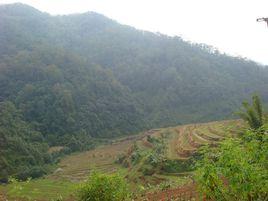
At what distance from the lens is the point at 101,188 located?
10.6m

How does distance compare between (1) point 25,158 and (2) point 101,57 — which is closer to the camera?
(1) point 25,158

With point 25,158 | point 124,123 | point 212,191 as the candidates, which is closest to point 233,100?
point 124,123

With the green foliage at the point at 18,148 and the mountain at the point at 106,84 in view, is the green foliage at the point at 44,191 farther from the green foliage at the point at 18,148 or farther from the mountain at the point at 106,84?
the mountain at the point at 106,84

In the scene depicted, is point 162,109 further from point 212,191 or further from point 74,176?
point 212,191

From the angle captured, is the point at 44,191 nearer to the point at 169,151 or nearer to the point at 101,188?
the point at 169,151

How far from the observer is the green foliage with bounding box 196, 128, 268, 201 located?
6262 millimetres

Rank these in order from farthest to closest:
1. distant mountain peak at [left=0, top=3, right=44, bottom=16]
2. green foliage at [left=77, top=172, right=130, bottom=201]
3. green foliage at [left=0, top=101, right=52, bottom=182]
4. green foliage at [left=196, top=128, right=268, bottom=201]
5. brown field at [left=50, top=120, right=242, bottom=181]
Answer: distant mountain peak at [left=0, top=3, right=44, bottom=16], green foliage at [left=0, top=101, right=52, bottom=182], brown field at [left=50, top=120, right=242, bottom=181], green foliage at [left=77, top=172, right=130, bottom=201], green foliage at [left=196, top=128, right=268, bottom=201]

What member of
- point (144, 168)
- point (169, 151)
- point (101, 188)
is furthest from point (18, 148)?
point (101, 188)

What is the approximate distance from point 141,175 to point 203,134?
918cm

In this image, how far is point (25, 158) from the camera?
155ft

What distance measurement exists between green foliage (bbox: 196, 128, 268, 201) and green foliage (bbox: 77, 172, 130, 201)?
12.6 ft

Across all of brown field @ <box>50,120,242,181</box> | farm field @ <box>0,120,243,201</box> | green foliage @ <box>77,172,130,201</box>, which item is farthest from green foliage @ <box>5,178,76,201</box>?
green foliage @ <box>77,172,130,201</box>

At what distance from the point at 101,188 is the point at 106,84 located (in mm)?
75605

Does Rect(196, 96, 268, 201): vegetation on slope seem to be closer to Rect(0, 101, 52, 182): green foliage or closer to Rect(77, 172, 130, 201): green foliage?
Rect(77, 172, 130, 201): green foliage
